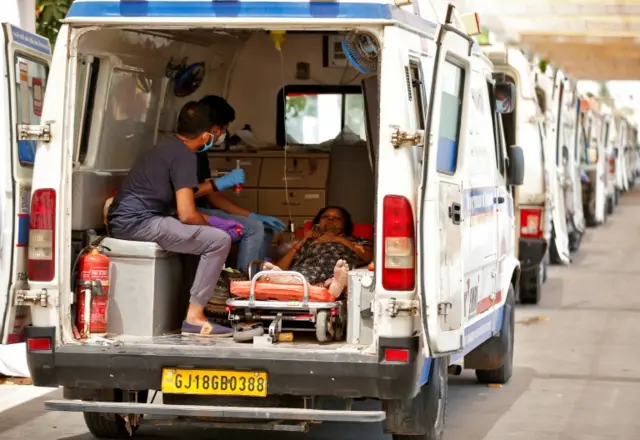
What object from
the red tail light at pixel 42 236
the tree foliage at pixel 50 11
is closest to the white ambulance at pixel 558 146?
the tree foliage at pixel 50 11

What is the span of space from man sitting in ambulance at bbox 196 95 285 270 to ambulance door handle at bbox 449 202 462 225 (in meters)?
1.74

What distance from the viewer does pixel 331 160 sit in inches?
433

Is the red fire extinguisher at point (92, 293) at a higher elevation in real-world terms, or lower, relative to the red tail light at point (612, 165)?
lower

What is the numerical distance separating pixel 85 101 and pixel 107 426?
1.91 metres

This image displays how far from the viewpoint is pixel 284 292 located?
7.92 m

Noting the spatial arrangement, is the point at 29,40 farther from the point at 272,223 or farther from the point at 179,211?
the point at 272,223

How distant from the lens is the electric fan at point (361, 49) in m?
8.14

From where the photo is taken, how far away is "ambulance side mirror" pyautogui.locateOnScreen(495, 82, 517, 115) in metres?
10.2

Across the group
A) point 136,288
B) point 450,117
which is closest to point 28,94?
point 136,288

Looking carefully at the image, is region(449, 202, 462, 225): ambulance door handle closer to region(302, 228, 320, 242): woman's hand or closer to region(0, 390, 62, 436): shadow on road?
region(302, 228, 320, 242): woman's hand

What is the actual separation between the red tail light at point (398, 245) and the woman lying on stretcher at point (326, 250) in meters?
1.26

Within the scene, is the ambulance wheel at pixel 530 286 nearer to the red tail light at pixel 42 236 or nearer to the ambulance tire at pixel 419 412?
the ambulance tire at pixel 419 412

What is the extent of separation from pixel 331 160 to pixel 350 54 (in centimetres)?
275

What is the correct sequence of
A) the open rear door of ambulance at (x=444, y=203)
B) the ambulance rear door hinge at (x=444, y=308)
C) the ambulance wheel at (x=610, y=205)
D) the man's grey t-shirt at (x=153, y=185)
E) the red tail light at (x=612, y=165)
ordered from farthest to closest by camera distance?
1. the red tail light at (x=612, y=165)
2. the ambulance wheel at (x=610, y=205)
3. the man's grey t-shirt at (x=153, y=185)
4. the ambulance rear door hinge at (x=444, y=308)
5. the open rear door of ambulance at (x=444, y=203)
